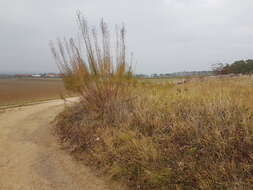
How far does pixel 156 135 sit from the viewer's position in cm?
267

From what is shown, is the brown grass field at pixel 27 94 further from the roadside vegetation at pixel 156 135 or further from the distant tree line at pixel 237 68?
the distant tree line at pixel 237 68

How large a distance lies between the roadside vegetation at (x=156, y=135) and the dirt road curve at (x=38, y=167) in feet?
0.81

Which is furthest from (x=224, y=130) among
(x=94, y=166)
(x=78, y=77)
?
(x=78, y=77)

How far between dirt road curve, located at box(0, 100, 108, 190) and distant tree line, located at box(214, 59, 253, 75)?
51.6ft

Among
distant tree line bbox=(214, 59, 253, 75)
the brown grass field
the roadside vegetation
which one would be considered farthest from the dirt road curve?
distant tree line bbox=(214, 59, 253, 75)

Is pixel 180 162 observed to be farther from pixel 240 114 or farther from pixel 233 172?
pixel 240 114

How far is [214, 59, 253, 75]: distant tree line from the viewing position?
15.2 meters

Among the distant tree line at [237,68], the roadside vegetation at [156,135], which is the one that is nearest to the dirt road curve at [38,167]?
the roadside vegetation at [156,135]

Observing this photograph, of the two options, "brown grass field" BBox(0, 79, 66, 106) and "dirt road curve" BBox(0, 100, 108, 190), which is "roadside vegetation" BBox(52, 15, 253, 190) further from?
"brown grass field" BBox(0, 79, 66, 106)

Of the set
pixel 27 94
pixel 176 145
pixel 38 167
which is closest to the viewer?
pixel 176 145

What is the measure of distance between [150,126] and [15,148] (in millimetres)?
2987

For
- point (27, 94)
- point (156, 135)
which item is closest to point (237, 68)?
point (156, 135)

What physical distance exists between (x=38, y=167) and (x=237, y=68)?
66.6ft

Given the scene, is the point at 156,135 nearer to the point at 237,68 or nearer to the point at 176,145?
the point at 176,145
